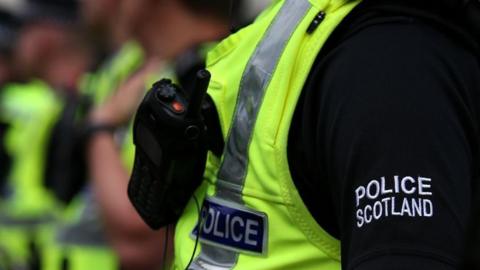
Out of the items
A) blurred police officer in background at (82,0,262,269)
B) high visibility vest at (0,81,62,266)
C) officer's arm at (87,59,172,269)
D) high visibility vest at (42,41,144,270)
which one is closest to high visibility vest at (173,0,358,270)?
blurred police officer in background at (82,0,262,269)

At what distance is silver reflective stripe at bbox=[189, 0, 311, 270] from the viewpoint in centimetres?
134

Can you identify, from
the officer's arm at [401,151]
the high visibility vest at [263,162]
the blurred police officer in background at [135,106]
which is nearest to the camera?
the officer's arm at [401,151]

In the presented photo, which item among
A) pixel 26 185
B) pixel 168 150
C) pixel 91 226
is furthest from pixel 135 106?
pixel 168 150

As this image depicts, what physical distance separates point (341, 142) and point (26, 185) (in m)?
3.07

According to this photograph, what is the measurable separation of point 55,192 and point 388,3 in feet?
8.48

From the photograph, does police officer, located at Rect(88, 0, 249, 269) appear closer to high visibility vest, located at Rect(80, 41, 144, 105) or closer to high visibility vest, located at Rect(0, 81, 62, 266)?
high visibility vest, located at Rect(80, 41, 144, 105)

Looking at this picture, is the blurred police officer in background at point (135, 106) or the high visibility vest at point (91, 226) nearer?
the blurred police officer in background at point (135, 106)

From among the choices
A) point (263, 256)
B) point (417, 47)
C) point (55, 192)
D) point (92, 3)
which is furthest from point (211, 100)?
point (55, 192)

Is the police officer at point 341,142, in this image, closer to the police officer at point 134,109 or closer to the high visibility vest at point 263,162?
the high visibility vest at point 263,162

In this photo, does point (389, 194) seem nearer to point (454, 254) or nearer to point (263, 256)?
point (454, 254)

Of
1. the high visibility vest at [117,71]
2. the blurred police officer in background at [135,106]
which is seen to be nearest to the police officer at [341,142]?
the blurred police officer in background at [135,106]

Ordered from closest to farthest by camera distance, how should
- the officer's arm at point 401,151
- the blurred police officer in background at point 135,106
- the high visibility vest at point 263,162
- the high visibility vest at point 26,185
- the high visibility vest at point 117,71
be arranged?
the officer's arm at point 401,151, the high visibility vest at point 263,162, the blurred police officer in background at point 135,106, the high visibility vest at point 117,71, the high visibility vest at point 26,185

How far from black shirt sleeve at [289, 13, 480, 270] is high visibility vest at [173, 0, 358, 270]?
54mm

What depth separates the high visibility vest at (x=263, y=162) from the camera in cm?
129
